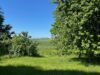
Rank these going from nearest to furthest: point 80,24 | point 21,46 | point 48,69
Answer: point 48,69
point 80,24
point 21,46

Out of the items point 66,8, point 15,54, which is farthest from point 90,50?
point 15,54

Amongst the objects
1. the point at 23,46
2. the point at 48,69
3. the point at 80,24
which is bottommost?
the point at 48,69

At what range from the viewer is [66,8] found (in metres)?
31.0

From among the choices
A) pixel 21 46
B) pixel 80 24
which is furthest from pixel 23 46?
pixel 80 24

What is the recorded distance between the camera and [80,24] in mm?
28344

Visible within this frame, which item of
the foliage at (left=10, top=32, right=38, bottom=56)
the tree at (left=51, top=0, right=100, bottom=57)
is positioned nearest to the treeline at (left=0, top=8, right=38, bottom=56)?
the foliage at (left=10, top=32, right=38, bottom=56)

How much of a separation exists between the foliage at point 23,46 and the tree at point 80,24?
40.9 feet

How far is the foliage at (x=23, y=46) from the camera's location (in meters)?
43.2

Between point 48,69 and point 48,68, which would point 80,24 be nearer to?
point 48,68

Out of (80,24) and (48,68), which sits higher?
(80,24)

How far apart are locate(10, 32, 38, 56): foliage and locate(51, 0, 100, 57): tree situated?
40.9 ft

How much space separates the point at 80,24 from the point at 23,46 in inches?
677

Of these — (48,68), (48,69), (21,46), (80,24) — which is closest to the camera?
(48,69)

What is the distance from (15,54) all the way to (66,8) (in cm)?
1542
